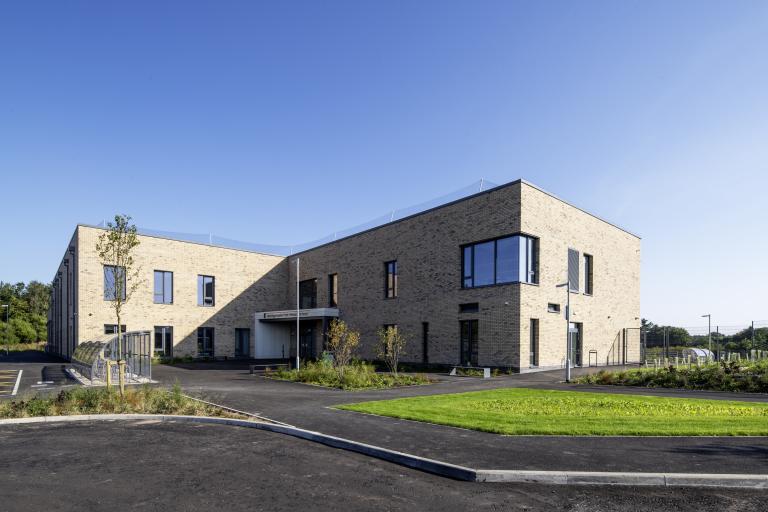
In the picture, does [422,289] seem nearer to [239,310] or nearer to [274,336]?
[274,336]

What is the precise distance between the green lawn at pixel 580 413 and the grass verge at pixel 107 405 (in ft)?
12.4

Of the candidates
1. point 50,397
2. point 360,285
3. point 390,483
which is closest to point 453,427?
point 390,483

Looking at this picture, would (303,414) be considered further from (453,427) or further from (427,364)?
(427,364)

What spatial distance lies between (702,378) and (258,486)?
17.5 meters

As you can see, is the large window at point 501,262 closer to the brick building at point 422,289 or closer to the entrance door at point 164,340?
the brick building at point 422,289

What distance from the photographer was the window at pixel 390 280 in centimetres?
3228

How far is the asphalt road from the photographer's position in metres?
5.91

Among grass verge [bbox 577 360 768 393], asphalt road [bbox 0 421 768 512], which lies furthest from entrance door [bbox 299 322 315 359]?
asphalt road [bbox 0 421 768 512]

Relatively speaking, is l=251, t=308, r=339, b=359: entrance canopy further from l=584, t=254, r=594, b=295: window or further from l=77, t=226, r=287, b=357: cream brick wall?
l=584, t=254, r=594, b=295: window

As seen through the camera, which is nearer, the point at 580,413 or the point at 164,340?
the point at 580,413

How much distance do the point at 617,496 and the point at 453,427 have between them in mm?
4422

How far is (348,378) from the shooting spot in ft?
63.5

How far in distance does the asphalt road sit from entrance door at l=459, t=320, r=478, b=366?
59.5 feet

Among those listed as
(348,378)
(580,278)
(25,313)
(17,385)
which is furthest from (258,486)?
(25,313)
